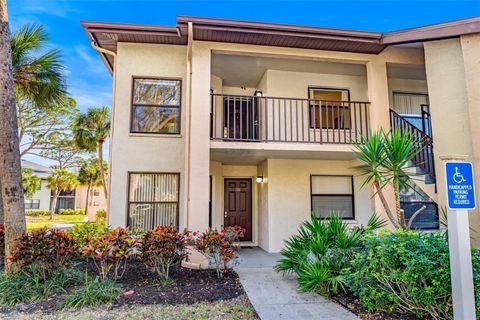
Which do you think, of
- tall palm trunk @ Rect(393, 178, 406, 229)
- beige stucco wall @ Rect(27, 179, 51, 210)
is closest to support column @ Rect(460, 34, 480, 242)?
tall palm trunk @ Rect(393, 178, 406, 229)

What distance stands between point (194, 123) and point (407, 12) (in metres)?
14.7

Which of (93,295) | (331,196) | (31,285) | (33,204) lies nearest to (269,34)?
(331,196)

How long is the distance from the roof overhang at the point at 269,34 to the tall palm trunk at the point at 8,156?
241 cm

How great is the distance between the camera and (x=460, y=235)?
10.8 ft

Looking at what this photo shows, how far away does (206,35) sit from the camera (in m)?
8.00

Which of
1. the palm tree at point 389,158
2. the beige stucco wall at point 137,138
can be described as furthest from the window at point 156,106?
the palm tree at point 389,158

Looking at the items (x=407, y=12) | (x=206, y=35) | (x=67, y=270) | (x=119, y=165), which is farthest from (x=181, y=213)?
(x=407, y=12)

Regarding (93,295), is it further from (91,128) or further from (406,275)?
(91,128)

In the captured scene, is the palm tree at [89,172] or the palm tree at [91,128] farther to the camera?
the palm tree at [89,172]

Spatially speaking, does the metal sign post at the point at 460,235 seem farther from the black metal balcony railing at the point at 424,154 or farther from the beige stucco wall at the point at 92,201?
the beige stucco wall at the point at 92,201

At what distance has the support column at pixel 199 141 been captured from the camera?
25.6ft

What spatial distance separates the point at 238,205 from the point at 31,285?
7014 millimetres

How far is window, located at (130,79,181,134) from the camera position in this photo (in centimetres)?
933

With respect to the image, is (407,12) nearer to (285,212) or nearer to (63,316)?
(285,212)
